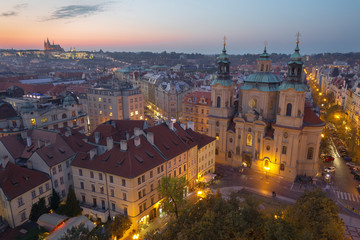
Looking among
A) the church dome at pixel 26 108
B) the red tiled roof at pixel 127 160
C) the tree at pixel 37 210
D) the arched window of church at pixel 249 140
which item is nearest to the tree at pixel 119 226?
the red tiled roof at pixel 127 160

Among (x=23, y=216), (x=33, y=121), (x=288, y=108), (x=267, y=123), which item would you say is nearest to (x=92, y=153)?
(x=23, y=216)

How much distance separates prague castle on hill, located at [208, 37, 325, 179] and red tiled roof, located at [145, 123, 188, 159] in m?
20.5

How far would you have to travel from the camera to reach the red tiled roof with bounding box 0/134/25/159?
56656 millimetres

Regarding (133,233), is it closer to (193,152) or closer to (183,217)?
(183,217)

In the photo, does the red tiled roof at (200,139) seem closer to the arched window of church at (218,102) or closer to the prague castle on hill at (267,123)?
the prague castle on hill at (267,123)

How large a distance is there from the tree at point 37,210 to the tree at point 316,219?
137 ft

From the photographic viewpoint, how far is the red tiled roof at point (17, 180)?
45.1m

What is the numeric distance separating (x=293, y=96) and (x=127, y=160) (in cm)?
4011

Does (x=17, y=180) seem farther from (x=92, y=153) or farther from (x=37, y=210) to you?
(x=92, y=153)

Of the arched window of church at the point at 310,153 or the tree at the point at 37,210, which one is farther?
the arched window of church at the point at 310,153

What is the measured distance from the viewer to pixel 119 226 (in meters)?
44.2

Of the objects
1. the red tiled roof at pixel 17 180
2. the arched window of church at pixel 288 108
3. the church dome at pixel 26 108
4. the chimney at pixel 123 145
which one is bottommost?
the red tiled roof at pixel 17 180

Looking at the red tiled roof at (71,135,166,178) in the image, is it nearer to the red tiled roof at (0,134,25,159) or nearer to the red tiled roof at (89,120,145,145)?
the red tiled roof at (89,120,145,145)

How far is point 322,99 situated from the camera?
159750mm
